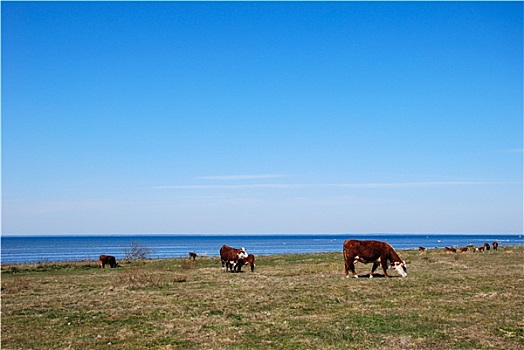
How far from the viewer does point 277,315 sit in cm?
1723

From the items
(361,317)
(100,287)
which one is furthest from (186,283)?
(361,317)

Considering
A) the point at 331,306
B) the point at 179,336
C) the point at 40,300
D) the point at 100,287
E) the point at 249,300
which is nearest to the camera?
the point at 179,336

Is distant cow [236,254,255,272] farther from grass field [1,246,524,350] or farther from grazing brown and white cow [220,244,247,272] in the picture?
grass field [1,246,524,350]

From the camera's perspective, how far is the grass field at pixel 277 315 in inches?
547

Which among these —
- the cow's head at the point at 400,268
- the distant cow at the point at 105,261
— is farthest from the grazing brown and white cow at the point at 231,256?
the distant cow at the point at 105,261

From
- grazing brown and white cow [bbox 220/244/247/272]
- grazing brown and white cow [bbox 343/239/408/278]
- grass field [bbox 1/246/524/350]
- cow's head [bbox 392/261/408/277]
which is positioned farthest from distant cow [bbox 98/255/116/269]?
cow's head [bbox 392/261/408/277]

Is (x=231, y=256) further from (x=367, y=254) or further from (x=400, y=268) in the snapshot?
(x=400, y=268)

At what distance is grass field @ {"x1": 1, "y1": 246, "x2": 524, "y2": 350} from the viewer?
13883 mm

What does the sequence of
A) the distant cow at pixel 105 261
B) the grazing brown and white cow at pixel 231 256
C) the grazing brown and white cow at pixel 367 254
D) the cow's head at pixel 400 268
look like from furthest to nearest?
the distant cow at pixel 105 261 < the grazing brown and white cow at pixel 231 256 < the grazing brown and white cow at pixel 367 254 < the cow's head at pixel 400 268

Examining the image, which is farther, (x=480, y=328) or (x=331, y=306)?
(x=331, y=306)

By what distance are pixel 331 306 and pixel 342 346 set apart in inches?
220

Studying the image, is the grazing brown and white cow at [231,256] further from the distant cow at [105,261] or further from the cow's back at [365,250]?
the distant cow at [105,261]

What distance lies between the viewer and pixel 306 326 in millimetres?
15492

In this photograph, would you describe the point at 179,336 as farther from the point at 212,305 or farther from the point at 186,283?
the point at 186,283
